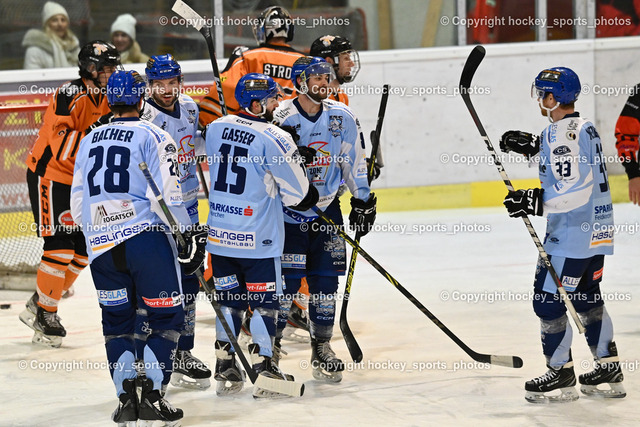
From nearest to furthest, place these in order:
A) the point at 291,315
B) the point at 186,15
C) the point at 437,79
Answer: the point at 186,15 < the point at 291,315 < the point at 437,79

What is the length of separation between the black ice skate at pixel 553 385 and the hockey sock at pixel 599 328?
16 cm

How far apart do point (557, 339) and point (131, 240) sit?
1800 mm

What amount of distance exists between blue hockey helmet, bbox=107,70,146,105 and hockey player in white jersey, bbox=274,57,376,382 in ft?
2.91

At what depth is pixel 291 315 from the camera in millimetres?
5477

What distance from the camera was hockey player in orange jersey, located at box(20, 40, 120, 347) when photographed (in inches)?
201

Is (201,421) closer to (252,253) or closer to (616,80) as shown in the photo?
(252,253)

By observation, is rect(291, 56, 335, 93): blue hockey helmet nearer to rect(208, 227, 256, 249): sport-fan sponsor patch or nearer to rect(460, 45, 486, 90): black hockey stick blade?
rect(460, 45, 486, 90): black hockey stick blade

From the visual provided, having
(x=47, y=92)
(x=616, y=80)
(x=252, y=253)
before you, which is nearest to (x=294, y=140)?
(x=252, y=253)

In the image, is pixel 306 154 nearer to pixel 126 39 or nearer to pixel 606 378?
pixel 606 378

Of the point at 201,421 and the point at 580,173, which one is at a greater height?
the point at 580,173

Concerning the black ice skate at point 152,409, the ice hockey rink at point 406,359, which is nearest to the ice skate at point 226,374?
the ice hockey rink at point 406,359

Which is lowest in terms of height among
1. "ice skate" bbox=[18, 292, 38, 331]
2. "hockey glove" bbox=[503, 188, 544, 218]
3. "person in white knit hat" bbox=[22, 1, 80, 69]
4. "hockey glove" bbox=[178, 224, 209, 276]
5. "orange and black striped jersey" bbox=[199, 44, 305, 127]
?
"ice skate" bbox=[18, 292, 38, 331]

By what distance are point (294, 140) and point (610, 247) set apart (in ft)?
4.81

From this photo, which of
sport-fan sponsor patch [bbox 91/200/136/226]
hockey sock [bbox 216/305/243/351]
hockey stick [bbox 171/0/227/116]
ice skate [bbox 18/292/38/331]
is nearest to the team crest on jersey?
hockey stick [bbox 171/0/227/116]
